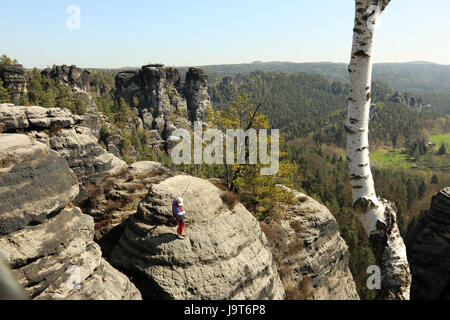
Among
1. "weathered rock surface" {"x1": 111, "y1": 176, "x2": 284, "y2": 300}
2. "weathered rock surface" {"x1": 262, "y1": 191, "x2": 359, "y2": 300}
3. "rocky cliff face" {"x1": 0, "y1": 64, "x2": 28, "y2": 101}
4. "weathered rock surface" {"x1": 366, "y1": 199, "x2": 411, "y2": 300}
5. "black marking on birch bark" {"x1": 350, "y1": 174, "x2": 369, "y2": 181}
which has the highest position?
"rocky cliff face" {"x1": 0, "y1": 64, "x2": 28, "y2": 101}

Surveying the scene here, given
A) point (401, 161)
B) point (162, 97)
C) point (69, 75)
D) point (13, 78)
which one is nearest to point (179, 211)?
point (13, 78)

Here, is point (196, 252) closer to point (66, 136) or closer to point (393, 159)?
point (66, 136)

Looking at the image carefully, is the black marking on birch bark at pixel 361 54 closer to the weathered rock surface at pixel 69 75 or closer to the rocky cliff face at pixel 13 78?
the rocky cliff face at pixel 13 78

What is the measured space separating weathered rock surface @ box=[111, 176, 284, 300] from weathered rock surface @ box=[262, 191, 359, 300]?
369 cm

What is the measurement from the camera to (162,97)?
119312mm

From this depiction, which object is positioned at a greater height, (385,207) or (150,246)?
(385,207)

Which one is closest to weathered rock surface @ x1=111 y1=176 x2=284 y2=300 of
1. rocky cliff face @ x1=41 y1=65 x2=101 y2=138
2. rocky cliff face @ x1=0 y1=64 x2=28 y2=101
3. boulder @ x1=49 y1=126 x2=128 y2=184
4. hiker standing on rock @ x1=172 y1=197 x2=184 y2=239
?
hiker standing on rock @ x1=172 y1=197 x2=184 y2=239

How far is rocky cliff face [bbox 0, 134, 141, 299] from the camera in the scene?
27.2 feet

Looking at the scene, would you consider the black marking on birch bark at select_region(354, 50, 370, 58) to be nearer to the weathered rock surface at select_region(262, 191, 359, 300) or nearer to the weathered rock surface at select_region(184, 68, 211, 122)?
Result: the weathered rock surface at select_region(262, 191, 359, 300)

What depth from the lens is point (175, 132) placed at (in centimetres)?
11350
